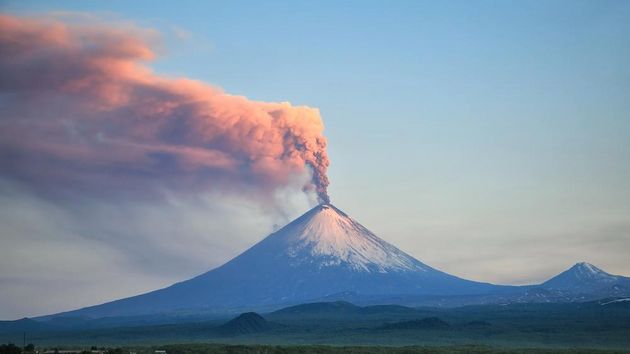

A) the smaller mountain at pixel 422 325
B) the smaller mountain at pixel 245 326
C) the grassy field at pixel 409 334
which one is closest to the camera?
the grassy field at pixel 409 334

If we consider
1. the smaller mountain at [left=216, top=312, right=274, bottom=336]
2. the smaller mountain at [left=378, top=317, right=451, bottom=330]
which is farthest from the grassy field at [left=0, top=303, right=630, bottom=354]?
the smaller mountain at [left=216, top=312, right=274, bottom=336]

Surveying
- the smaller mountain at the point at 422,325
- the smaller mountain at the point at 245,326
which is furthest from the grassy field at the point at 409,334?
the smaller mountain at the point at 245,326

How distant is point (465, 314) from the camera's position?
190625 mm

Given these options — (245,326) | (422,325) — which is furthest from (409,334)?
(245,326)

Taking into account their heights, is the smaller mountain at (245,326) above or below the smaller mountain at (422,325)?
above

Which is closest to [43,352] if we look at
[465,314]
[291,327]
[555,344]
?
[555,344]

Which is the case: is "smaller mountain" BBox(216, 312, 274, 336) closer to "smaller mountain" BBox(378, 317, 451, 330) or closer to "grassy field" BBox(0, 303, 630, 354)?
"grassy field" BBox(0, 303, 630, 354)

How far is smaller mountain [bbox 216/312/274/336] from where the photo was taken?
159500 mm

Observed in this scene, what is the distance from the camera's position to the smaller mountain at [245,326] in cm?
15950

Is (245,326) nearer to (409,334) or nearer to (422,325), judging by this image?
(422,325)

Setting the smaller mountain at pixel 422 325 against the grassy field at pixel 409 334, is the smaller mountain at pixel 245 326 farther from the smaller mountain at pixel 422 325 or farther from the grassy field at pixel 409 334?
the smaller mountain at pixel 422 325

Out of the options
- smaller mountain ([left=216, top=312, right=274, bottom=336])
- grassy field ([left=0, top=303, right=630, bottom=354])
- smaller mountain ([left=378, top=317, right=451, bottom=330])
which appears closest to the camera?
grassy field ([left=0, top=303, right=630, bottom=354])

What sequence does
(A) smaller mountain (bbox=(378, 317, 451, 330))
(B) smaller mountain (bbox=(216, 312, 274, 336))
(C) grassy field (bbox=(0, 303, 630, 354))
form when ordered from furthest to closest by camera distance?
(B) smaller mountain (bbox=(216, 312, 274, 336)) < (A) smaller mountain (bbox=(378, 317, 451, 330)) < (C) grassy field (bbox=(0, 303, 630, 354))

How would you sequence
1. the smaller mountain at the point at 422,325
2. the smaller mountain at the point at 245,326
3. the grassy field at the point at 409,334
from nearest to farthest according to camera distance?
the grassy field at the point at 409,334 → the smaller mountain at the point at 422,325 → the smaller mountain at the point at 245,326
